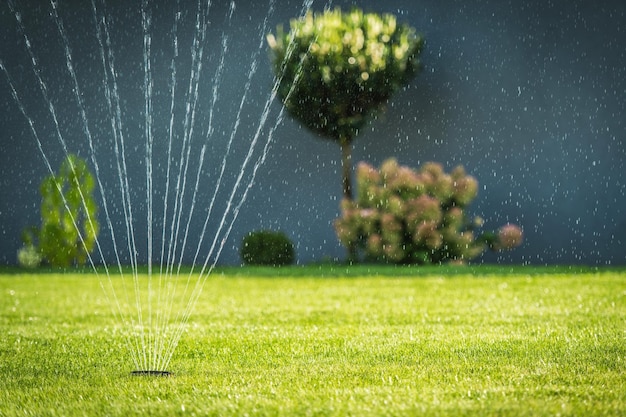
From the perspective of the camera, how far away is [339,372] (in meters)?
3.98

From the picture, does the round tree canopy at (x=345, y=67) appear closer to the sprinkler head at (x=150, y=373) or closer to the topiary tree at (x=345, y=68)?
the topiary tree at (x=345, y=68)

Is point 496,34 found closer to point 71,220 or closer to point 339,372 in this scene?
point 71,220

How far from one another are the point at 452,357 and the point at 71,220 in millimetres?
11879

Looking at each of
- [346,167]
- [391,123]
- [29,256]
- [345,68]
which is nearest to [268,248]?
[346,167]

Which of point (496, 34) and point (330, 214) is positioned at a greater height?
point (496, 34)

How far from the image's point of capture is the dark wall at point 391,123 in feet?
46.8

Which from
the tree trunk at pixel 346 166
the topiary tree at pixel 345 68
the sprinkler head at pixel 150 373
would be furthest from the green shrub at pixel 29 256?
the sprinkler head at pixel 150 373

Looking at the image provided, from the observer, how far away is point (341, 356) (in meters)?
4.54

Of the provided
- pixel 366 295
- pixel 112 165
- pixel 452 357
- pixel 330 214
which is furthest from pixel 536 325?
pixel 112 165

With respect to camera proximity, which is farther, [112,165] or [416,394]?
[112,165]

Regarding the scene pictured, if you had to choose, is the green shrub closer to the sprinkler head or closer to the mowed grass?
the mowed grass

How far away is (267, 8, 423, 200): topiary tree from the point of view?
50.5 feet

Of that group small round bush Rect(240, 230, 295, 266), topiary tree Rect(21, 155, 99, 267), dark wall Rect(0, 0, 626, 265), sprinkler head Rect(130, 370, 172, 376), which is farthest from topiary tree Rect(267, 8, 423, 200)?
sprinkler head Rect(130, 370, 172, 376)

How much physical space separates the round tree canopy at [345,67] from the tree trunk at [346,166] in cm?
11
